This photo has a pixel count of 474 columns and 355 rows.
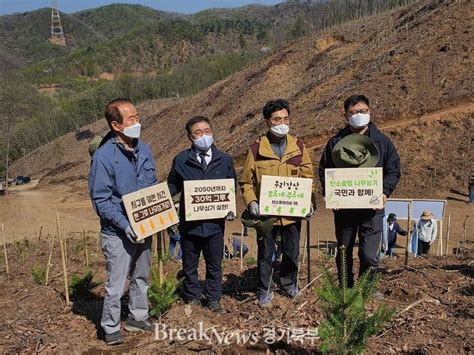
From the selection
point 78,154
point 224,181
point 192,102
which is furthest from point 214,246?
point 78,154

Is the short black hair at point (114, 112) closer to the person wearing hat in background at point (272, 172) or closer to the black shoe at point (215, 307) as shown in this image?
the person wearing hat in background at point (272, 172)

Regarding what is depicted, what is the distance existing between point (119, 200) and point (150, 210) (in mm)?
259

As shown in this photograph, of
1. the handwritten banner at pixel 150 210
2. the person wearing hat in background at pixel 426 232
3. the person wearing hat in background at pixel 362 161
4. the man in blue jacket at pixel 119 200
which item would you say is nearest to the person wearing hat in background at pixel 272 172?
the person wearing hat in background at pixel 362 161

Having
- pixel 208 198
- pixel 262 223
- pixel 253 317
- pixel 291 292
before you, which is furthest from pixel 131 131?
pixel 291 292

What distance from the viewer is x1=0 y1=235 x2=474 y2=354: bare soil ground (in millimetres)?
3734

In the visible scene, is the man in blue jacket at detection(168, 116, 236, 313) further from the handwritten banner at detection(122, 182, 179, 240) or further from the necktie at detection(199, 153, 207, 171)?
the handwritten banner at detection(122, 182, 179, 240)

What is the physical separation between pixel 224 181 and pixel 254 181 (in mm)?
281

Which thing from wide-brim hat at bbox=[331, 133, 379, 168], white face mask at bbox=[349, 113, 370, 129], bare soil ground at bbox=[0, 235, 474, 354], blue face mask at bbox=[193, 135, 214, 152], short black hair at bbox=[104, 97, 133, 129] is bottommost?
bare soil ground at bbox=[0, 235, 474, 354]

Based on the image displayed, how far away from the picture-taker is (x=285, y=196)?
4.37m

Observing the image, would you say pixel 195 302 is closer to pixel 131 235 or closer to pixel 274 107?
pixel 131 235

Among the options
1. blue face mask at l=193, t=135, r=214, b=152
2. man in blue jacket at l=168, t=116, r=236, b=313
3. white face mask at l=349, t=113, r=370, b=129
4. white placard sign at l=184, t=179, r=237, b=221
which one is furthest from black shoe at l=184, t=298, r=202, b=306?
white face mask at l=349, t=113, r=370, b=129

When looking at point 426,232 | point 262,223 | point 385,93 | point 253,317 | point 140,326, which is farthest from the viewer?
point 385,93

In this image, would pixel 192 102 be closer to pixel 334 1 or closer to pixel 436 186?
pixel 436 186

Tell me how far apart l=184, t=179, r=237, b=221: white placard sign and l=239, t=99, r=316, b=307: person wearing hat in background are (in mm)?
150
